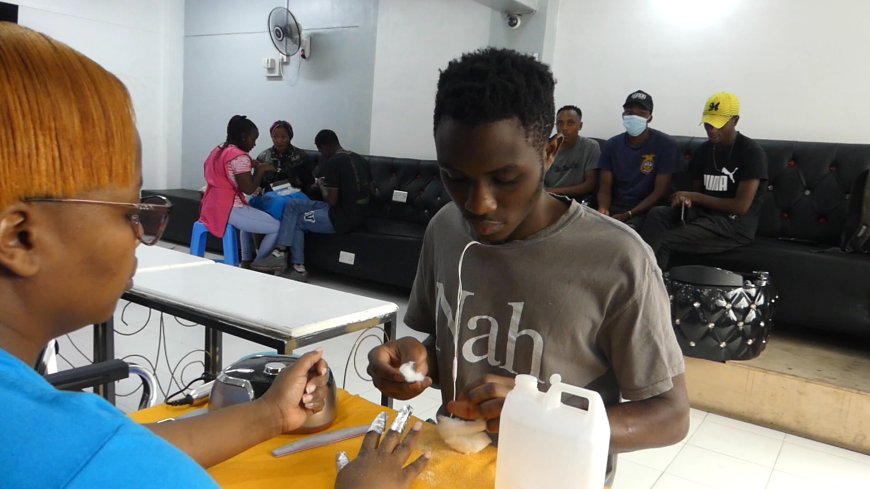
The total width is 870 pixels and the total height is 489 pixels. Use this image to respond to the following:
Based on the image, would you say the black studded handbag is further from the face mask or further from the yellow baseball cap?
the face mask

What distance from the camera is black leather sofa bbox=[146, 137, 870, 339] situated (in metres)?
2.99

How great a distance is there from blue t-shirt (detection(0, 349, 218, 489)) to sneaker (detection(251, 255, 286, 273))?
430 cm

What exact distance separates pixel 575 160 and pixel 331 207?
1872mm

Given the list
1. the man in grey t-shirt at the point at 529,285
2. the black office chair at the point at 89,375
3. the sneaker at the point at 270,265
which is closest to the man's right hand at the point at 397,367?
the man in grey t-shirt at the point at 529,285

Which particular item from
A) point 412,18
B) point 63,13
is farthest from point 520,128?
point 63,13

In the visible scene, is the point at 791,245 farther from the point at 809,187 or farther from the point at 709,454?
the point at 709,454

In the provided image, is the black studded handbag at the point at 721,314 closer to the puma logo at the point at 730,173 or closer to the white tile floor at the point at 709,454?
the white tile floor at the point at 709,454

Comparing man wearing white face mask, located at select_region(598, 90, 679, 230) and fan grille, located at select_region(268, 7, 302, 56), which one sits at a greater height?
fan grille, located at select_region(268, 7, 302, 56)

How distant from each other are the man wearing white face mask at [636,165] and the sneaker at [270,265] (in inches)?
96.7

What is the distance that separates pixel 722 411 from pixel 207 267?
238 cm

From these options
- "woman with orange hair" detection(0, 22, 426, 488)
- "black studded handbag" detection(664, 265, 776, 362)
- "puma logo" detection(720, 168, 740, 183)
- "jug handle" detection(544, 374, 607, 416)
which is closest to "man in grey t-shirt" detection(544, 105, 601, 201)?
"puma logo" detection(720, 168, 740, 183)

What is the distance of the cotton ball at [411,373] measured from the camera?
0.99m

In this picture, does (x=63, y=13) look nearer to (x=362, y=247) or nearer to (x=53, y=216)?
(x=362, y=247)

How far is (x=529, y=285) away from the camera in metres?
0.98
